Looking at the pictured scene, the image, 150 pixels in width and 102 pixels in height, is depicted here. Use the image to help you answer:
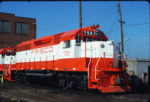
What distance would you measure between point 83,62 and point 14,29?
38.3 meters

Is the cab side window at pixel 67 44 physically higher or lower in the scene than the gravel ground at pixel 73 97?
higher

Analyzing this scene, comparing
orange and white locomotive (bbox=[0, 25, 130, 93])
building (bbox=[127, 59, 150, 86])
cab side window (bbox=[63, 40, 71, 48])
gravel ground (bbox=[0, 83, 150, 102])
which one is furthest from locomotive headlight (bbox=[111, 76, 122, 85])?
building (bbox=[127, 59, 150, 86])

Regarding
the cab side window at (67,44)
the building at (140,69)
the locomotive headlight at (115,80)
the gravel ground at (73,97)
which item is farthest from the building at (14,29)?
the locomotive headlight at (115,80)

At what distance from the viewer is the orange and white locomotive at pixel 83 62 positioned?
12426 mm

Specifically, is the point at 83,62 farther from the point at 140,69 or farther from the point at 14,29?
the point at 14,29

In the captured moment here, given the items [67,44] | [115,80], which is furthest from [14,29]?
[115,80]

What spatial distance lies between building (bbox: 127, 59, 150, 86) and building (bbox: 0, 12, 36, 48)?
3300 centimetres

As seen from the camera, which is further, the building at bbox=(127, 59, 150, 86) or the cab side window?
the building at bbox=(127, 59, 150, 86)

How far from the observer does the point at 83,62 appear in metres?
13.0

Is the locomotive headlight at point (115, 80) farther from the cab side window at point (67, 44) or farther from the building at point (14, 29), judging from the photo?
the building at point (14, 29)

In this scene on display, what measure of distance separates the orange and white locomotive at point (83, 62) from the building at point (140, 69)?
181 inches

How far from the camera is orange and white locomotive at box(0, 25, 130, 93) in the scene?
12426mm

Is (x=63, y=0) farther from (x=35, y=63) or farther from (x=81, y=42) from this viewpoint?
(x=35, y=63)

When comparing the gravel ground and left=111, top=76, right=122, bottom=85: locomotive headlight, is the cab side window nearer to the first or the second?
the gravel ground
